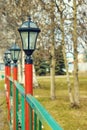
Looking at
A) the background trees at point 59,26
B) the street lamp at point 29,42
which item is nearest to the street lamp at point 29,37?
the street lamp at point 29,42

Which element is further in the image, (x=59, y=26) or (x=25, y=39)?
(x=59, y=26)

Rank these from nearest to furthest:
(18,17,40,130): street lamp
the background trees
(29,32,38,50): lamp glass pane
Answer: (18,17,40,130): street lamp < (29,32,38,50): lamp glass pane < the background trees

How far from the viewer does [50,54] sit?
2028 cm

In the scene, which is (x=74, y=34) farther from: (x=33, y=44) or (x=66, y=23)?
(x=33, y=44)

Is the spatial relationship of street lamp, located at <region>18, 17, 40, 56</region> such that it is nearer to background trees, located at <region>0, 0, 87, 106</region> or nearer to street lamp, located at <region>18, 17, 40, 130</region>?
street lamp, located at <region>18, 17, 40, 130</region>

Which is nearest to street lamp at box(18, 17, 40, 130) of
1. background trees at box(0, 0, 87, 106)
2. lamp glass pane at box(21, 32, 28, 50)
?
lamp glass pane at box(21, 32, 28, 50)

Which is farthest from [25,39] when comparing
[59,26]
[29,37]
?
[59,26]

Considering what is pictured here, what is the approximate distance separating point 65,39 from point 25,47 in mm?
12127

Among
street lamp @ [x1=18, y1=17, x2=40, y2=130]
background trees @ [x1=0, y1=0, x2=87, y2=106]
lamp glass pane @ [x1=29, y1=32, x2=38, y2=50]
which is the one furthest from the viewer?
background trees @ [x1=0, y1=0, x2=87, y2=106]

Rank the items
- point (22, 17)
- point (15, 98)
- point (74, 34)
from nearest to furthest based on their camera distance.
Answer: point (15, 98) < point (74, 34) < point (22, 17)

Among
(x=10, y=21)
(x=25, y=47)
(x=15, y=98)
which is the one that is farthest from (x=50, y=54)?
(x=25, y=47)

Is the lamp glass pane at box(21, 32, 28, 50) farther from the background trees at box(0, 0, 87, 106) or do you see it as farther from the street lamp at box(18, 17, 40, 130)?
the background trees at box(0, 0, 87, 106)

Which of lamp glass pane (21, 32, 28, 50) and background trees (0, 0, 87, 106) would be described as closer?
lamp glass pane (21, 32, 28, 50)

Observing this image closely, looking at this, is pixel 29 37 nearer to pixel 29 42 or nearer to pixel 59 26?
pixel 29 42
